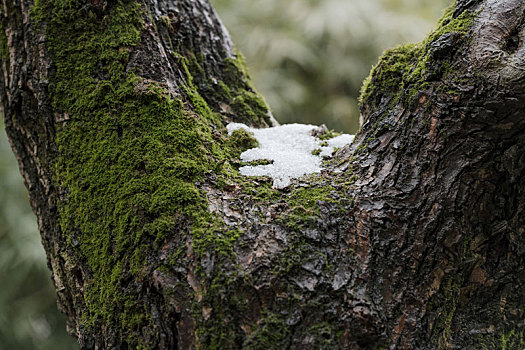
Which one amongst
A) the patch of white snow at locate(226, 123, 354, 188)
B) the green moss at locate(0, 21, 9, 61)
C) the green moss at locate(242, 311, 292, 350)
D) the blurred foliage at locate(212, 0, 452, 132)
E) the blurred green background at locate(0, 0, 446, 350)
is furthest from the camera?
the blurred foliage at locate(212, 0, 452, 132)

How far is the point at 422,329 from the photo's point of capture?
95 cm

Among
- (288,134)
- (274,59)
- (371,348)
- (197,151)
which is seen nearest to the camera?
(371,348)

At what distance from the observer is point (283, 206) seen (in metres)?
1.05

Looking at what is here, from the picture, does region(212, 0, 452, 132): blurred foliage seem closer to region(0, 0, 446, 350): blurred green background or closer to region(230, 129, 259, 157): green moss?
region(0, 0, 446, 350): blurred green background

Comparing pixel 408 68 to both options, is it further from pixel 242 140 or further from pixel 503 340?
pixel 503 340

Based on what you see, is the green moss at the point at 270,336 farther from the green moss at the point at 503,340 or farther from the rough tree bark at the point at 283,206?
the green moss at the point at 503,340

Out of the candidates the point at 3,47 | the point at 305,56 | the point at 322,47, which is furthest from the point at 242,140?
the point at 322,47

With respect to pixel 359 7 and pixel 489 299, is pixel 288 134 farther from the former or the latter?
pixel 359 7

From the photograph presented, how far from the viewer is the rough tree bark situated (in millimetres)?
914

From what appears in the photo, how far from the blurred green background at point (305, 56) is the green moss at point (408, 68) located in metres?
3.53

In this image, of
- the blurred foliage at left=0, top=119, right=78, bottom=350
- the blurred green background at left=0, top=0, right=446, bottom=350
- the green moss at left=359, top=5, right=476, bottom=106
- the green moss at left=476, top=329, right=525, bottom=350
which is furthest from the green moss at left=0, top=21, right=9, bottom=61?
the blurred green background at left=0, top=0, right=446, bottom=350

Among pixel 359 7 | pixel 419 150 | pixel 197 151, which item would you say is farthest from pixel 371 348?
pixel 359 7

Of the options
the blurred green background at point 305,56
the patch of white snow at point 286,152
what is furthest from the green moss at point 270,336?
the blurred green background at point 305,56

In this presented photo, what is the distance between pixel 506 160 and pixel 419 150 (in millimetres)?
194
